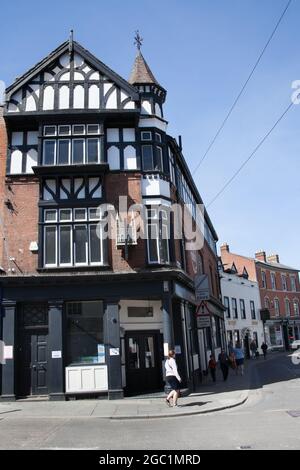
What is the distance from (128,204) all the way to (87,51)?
670cm

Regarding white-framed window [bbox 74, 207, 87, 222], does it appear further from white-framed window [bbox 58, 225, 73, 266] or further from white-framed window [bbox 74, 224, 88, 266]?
white-framed window [bbox 58, 225, 73, 266]

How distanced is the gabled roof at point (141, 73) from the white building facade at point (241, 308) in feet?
77.8

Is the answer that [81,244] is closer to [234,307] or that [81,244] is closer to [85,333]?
[85,333]

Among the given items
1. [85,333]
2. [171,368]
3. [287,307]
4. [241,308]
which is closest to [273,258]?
[287,307]

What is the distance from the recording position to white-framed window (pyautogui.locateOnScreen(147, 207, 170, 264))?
17422 millimetres

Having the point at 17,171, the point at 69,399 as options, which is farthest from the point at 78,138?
the point at 69,399

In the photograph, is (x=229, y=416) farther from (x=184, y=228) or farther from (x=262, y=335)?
(x=262, y=335)

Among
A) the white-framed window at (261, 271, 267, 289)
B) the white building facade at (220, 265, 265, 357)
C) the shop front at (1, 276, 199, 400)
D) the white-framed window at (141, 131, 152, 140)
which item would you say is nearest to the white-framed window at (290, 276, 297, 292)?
the white-framed window at (261, 271, 267, 289)

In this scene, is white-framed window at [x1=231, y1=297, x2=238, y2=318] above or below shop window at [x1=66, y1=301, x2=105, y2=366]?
above

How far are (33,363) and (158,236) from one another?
667cm

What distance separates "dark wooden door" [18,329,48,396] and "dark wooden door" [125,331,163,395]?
10.4 feet

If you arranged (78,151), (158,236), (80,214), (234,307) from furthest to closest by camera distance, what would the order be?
(234,307), (78,151), (158,236), (80,214)

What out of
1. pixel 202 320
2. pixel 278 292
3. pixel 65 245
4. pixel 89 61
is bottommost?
pixel 202 320

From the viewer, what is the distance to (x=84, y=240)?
17.2 meters
